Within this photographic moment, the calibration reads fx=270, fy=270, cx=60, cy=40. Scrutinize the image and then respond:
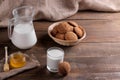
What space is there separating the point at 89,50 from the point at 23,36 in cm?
29

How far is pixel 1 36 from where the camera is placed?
123cm

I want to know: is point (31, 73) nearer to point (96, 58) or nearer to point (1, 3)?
point (96, 58)

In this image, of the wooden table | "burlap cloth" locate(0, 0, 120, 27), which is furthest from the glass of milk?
"burlap cloth" locate(0, 0, 120, 27)

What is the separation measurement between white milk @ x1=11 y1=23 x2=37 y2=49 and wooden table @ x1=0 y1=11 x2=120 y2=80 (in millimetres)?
32

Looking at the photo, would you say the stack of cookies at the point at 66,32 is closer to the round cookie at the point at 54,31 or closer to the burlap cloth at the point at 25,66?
the round cookie at the point at 54,31

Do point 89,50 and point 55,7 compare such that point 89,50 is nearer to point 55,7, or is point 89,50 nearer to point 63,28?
point 63,28

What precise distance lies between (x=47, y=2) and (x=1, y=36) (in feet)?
1.01

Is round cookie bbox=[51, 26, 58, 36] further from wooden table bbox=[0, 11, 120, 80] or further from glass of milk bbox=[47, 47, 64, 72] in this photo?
glass of milk bbox=[47, 47, 64, 72]

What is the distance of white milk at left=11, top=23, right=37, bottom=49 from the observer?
111 cm

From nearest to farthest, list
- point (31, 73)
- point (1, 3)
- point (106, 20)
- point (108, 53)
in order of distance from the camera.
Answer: point (31, 73) < point (108, 53) < point (1, 3) < point (106, 20)

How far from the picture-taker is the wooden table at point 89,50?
1.03 meters

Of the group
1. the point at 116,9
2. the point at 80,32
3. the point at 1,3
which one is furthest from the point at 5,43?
the point at 116,9

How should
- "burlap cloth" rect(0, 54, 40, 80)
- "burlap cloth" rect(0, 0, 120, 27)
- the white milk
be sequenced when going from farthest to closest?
"burlap cloth" rect(0, 0, 120, 27) → the white milk → "burlap cloth" rect(0, 54, 40, 80)

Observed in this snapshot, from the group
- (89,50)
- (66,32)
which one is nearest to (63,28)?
(66,32)
